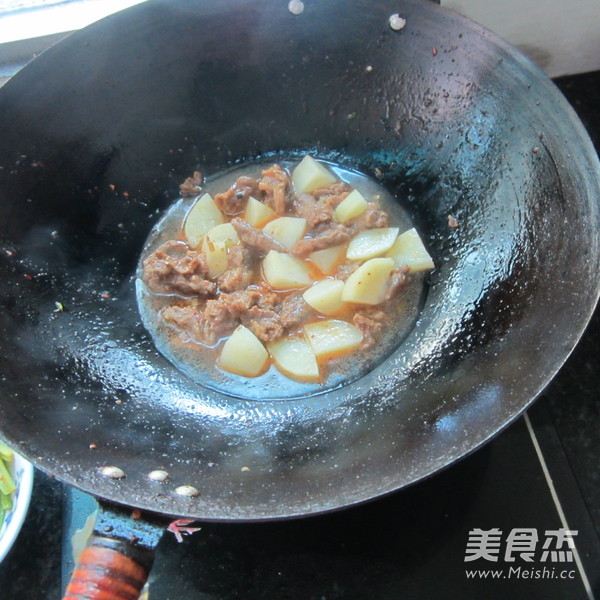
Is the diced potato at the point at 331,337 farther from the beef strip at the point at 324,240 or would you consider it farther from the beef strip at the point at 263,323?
the beef strip at the point at 324,240

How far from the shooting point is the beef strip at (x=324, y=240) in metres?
1.72

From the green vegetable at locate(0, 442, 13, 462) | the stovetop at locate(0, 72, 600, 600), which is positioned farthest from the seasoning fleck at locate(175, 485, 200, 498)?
the green vegetable at locate(0, 442, 13, 462)

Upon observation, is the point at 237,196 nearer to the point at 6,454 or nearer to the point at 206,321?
the point at 206,321

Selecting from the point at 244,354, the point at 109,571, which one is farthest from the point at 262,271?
the point at 109,571

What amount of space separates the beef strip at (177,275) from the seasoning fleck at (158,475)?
0.61 meters

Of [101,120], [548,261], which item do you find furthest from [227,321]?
[548,261]

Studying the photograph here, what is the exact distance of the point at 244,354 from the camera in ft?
5.10

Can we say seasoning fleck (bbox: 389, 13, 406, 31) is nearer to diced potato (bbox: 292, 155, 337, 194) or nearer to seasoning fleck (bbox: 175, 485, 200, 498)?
diced potato (bbox: 292, 155, 337, 194)

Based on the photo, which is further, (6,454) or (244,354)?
(244,354)

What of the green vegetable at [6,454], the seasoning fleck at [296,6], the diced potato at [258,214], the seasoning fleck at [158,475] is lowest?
the green vegetable at [6,454]

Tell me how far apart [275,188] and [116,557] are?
44.6 inches

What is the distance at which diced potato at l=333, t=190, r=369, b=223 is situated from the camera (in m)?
1.76

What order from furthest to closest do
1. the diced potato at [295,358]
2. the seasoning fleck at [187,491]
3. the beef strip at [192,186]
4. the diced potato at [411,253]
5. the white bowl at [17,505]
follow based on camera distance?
the beef strip at [192,186] → the diced potato at [411,253] → the diced potato at [295,358] → the white bowl at [17,505] → the seasoning fleck at [187,491]

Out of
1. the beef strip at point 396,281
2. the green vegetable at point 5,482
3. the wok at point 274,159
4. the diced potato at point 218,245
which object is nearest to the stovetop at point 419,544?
the green vegetable at point 5,482
